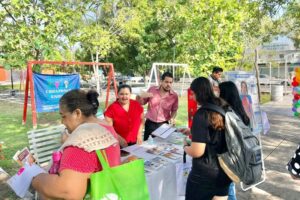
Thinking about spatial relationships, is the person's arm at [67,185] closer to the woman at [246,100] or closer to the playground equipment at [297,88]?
the woman at [246,100]

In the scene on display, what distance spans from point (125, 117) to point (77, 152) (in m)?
2.12

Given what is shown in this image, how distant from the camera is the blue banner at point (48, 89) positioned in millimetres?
7774

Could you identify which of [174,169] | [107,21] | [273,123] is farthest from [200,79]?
[107,21]

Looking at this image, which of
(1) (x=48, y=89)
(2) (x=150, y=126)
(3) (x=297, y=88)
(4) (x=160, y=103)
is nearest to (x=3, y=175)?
(2) (x=150, y=126)

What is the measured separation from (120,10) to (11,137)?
12874mm

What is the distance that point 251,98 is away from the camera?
14.5ft

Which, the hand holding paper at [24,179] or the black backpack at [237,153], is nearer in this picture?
the hand holding paper at [24,179]

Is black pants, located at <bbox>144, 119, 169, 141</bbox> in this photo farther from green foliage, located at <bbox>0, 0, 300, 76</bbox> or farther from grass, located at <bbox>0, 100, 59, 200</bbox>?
green foliage, located at <bbox>0, 0, 300, 76</bbox>

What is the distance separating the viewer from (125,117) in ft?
11.7

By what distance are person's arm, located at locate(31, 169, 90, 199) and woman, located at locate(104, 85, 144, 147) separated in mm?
2001

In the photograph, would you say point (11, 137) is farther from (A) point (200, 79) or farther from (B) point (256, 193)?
(A) point (200, 79)

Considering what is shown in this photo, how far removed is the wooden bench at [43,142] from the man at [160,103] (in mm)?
1269

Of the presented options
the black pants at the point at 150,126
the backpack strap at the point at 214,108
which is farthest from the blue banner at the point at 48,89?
the backpack strap at the point at 214,108

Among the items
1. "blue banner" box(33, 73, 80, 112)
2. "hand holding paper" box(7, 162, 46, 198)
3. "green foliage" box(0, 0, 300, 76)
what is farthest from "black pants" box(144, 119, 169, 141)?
"blue banner" box(33, 73, 80, 112)
